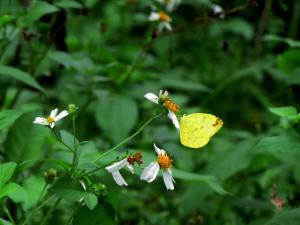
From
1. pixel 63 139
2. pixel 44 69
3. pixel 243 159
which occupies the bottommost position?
pixel 243 159

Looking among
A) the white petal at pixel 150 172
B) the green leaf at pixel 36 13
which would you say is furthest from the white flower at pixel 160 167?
the green leaf at pixel 36 13

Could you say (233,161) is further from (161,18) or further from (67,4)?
(67,4)

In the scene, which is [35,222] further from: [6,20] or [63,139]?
[63,139]

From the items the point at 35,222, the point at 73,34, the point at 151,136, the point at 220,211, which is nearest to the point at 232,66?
the point at 73,34

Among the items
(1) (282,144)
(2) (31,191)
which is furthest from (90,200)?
(2) (31,191)

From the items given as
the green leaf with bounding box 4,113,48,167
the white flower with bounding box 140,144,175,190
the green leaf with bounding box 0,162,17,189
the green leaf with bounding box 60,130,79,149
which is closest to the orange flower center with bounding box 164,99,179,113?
the white flower with bounding box 140,144,175,190

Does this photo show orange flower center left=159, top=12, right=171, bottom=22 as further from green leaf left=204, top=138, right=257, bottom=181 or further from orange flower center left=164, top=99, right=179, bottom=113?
orange flower center left=164, top=99, right=179, bottom=113
